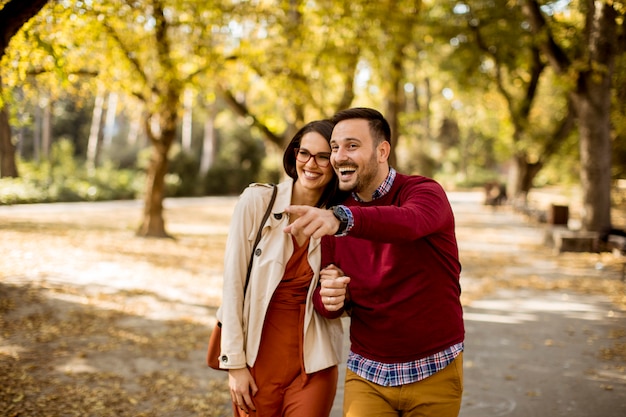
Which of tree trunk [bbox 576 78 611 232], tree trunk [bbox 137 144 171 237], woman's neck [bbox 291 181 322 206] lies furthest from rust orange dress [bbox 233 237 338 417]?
tree trunk [bbox 137 144 171 237]

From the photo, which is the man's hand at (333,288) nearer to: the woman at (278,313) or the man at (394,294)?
the man at (394,294)

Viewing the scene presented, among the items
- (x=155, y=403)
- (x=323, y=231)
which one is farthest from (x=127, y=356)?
(x=323, y=231)

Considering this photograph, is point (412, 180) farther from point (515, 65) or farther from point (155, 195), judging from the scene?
point (515, 65)

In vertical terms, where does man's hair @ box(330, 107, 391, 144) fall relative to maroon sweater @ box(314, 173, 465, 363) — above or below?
above

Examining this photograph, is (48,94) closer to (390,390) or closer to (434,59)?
(390,390)

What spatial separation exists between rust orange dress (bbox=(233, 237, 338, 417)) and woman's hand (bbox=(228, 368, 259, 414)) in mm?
35

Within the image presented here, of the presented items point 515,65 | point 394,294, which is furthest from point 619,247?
point 515,65

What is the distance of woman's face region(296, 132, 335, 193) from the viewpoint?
286cm

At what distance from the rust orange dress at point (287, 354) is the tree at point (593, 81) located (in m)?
12.8

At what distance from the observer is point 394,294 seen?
2.51m

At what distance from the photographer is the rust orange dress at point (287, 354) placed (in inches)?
113

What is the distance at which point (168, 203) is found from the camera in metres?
31.0

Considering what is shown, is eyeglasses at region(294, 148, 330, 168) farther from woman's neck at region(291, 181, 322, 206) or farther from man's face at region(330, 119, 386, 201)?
man's face at region(330, 119, 386, 201)

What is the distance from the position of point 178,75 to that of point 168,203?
17739 mm
